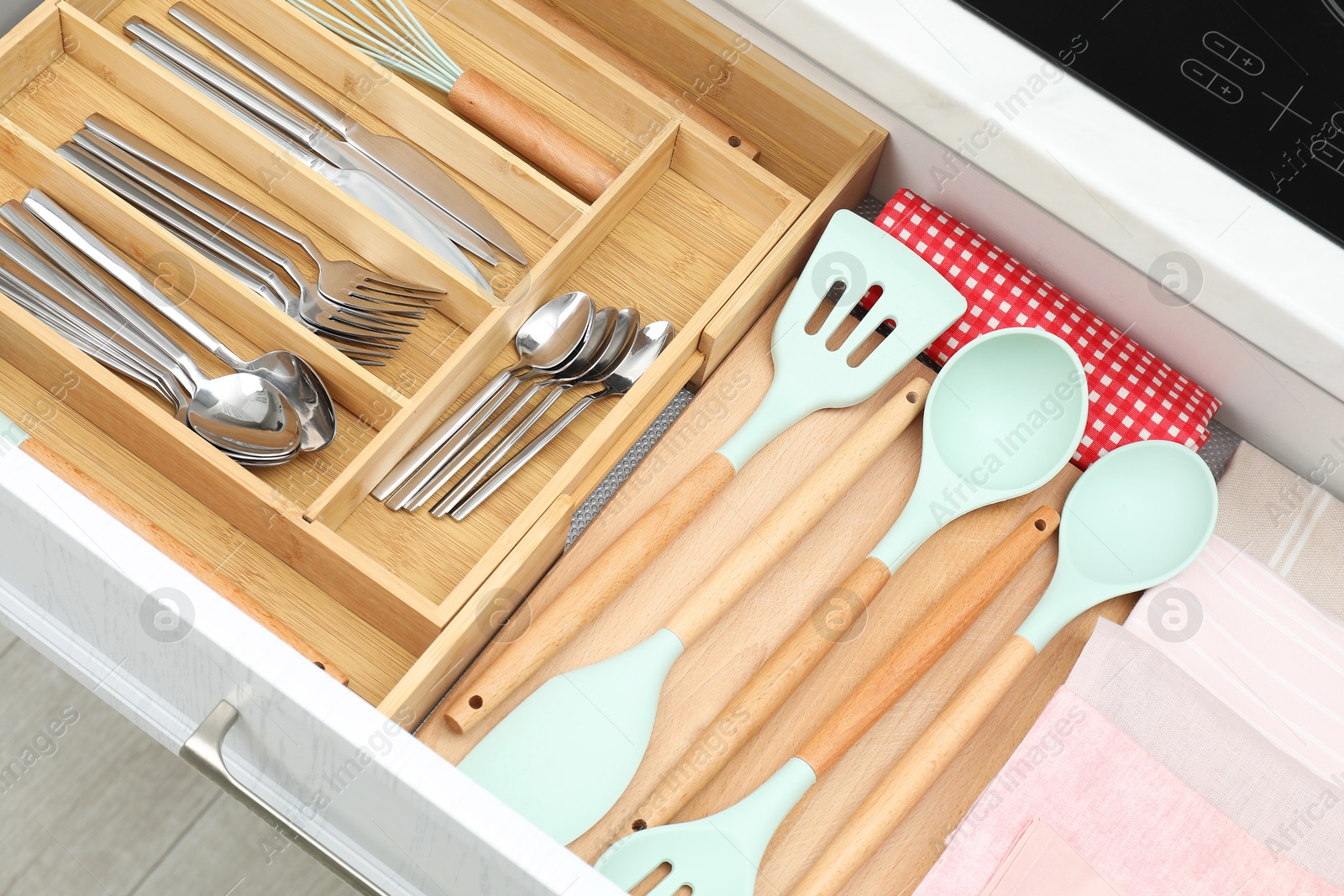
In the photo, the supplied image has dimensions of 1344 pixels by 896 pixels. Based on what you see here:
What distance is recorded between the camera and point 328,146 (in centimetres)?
88

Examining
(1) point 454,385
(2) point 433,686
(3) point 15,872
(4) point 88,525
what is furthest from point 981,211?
(3) point 15,872

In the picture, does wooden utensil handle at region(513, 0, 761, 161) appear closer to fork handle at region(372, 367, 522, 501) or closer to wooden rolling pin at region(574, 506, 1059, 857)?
fork handle at region(372, 367, 522, 501)

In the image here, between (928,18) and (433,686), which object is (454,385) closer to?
(433,686)

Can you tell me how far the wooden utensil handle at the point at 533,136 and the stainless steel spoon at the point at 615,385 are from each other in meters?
0.13

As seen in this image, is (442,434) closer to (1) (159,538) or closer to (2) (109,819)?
(1) (159,538)

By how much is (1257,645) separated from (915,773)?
10.9 inches

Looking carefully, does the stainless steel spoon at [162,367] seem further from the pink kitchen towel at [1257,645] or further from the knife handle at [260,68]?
the pink kitchen towel at [1257,645]

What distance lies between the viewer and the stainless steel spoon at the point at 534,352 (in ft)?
2.74

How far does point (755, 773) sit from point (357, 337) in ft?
1.36

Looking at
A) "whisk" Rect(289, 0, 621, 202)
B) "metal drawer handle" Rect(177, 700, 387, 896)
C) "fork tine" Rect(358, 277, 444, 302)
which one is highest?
"whisk" Rect(289, 0, 621, 202)

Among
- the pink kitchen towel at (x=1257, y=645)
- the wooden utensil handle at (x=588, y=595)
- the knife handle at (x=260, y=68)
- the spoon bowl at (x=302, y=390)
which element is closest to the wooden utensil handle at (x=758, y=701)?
the wooden utensil handle at (x=588, y=595)

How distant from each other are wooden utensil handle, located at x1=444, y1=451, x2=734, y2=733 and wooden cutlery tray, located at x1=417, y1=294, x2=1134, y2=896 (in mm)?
13

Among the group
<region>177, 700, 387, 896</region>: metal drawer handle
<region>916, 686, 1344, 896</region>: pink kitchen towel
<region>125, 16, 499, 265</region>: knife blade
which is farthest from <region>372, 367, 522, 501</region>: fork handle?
<region>916, 686, 1344, 896</region>: pink kitchen towel

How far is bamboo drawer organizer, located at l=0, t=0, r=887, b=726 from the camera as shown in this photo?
0.77 m
